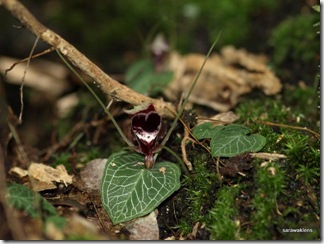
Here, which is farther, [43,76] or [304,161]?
[43,76]

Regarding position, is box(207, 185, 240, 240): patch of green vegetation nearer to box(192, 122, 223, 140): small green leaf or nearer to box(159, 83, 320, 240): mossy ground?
box(159, 83, 320, 240): mossy ground

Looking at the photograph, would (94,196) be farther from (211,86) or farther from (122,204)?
(211,86)

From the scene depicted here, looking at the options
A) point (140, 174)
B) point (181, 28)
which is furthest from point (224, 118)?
point (181, 28)

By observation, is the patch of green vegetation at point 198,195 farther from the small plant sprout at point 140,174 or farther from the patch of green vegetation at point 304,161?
the patch of green vegetation at point 304,161

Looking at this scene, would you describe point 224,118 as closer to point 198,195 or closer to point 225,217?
point 198,195

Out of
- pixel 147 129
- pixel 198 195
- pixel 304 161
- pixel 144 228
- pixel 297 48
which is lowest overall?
pixel 144 228

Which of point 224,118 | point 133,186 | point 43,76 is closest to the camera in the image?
point 133,186

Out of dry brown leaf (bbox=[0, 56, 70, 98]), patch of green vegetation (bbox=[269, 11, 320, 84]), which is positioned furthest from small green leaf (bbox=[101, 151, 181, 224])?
dry brown leaf (bbox=[0, 56, 70, 98])

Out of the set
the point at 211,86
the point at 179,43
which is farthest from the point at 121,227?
the point at 179,43
